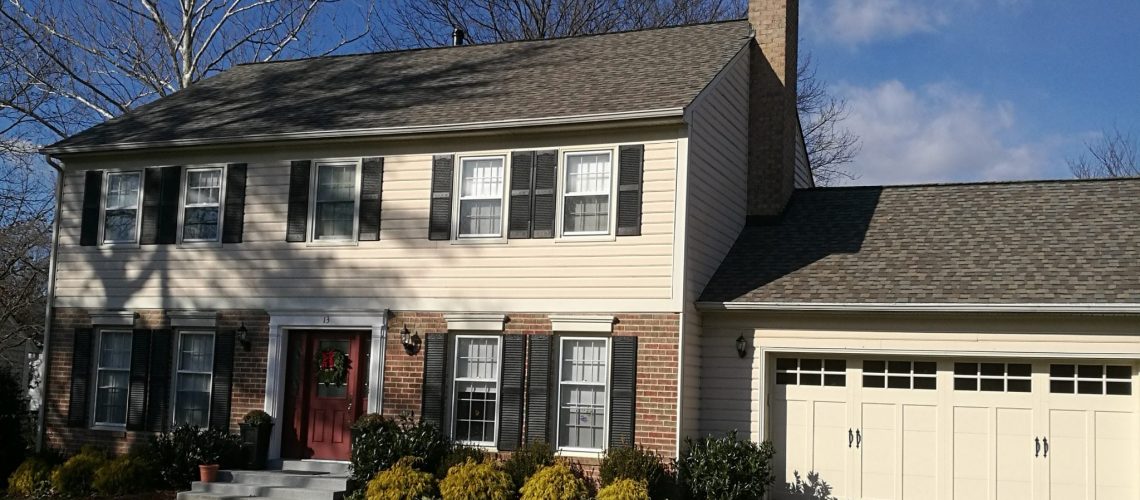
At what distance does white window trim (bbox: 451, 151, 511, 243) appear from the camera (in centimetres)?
1466

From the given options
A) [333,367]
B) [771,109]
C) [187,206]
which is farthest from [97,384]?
A: [771,109]

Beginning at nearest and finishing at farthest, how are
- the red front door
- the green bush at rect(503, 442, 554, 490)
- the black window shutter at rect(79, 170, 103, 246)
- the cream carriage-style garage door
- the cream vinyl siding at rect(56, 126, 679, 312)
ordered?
the cream carriage-style garage door
the green bush at rect(503, 442, 554, 490)
the cream vinyl siding at rect(56, 126, 679, 312)
the red front door
the black window shutter at rect(79, 170, 103, 246)

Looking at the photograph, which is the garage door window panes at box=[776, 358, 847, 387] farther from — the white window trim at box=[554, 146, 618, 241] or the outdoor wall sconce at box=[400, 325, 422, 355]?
the outdoor wall sconce at box=[400, 325, 422, 355]

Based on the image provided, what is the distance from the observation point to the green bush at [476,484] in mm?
12984

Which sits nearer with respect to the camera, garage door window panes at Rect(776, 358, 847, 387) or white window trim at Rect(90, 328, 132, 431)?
garage door window panes at Rect(776, 358, 847, 387)

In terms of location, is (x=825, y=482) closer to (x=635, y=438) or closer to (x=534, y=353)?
(x=635, y=438)

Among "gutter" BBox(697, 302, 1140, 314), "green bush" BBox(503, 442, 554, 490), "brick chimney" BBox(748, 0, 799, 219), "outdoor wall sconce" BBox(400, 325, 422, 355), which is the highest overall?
"brick chimney" BBox(748, 0, 799, 219)

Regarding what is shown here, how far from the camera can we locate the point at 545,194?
14453 millimetres

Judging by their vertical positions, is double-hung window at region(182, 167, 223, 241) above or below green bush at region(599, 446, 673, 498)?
above

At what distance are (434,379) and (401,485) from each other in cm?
181

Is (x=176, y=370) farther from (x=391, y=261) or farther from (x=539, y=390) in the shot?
(x=539, y=390)

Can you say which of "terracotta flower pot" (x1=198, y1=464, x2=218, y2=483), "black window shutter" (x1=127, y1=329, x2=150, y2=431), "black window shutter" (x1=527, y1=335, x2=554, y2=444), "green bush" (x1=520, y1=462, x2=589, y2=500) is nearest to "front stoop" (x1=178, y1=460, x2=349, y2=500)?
"terracotta flower pot" (x1=198, y1=464, x2=218, y2=483)

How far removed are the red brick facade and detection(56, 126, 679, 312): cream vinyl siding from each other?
0.62 feet

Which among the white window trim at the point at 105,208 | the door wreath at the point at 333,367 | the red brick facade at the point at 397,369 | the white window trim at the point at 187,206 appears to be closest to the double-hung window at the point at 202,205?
the white window trim at the point at 187,206
